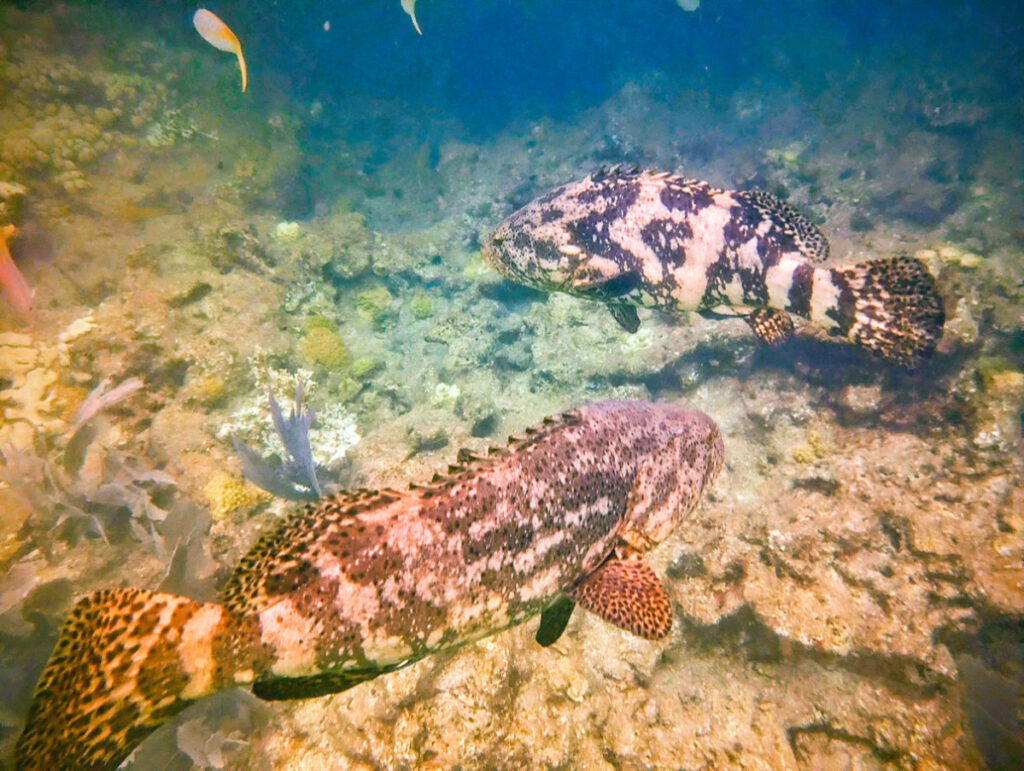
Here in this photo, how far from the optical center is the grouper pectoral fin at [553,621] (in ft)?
9.26

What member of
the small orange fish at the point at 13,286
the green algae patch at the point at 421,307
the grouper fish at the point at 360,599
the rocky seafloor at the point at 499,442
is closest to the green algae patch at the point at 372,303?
the rocky seafloor at the point at 499,442

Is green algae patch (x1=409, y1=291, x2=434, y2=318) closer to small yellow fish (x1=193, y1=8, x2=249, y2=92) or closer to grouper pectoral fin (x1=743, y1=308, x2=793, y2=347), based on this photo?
small yellow fish (x1=193, y1=8, x2=249, y2=92)

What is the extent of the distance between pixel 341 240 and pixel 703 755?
12.1 metres

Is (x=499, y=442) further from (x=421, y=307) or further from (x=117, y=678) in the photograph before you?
(x=421, y=307)

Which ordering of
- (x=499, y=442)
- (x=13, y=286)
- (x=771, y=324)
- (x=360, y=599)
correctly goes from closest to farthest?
(x=360, y=599) → (x=771, y=324) → (x=499, y=442) → (x=13, y=286)

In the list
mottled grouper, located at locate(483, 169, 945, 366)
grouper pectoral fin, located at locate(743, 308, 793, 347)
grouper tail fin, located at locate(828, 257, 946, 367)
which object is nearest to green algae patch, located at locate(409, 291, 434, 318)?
mottled grouper, located at locate(483, 169, 945, 366)

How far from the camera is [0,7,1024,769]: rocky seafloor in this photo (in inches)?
137

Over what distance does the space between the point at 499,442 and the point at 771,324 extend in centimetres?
380

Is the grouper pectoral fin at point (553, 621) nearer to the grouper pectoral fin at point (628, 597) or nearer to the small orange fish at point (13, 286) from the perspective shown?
the grouper pectoral fin at point (628, 597)

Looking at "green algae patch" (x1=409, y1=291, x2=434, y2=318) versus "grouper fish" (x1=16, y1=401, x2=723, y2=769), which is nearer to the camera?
"grouper fish" (x1=16, y1=401, x2=723, y2=769)

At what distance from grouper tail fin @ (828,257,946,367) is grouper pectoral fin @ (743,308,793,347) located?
0.42 meters

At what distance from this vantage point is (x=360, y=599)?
194 cm

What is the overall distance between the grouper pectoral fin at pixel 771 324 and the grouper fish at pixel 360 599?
8.24ft

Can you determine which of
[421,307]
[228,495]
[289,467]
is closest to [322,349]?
[421,307]
